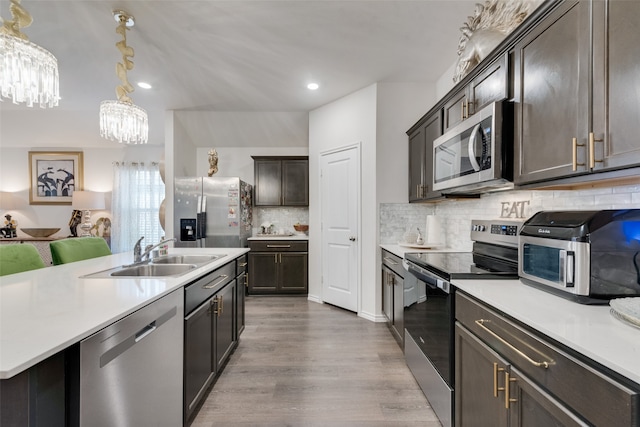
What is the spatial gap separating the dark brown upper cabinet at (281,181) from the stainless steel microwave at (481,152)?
2.93m

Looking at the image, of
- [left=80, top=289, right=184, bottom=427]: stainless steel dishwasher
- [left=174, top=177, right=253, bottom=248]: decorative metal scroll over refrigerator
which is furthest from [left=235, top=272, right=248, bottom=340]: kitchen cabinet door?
[left=174, top=177, right=253, bottom=248]: decorative metal scroll over refrigerator

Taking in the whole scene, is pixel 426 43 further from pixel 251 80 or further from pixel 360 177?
pixel 251 80

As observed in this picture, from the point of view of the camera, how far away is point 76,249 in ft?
6.93

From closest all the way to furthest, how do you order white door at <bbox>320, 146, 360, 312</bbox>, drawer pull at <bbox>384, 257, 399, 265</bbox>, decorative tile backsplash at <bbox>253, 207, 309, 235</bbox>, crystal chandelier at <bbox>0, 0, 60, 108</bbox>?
crystal chandelier at <bbox>0, 0, 60, 108</bbox> < drawer pull at <bbox>384, 257, 399, 265</bbox> < white door at <bbox>320, 146, 360, 312</bbox> < decorative tile backsplash at <bbox>253, 207, 309, 235</bbox>

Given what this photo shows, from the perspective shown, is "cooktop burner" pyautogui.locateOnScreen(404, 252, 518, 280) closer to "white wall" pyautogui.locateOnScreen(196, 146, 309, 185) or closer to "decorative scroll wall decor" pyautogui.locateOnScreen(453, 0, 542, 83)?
"decorative scroll wall decor" pyautogui.locateOnScreen(453, 0, 542, 83)

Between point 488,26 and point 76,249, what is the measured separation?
333cm

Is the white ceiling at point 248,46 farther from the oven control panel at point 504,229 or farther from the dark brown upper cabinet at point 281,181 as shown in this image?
the oven control panel at point 504,229

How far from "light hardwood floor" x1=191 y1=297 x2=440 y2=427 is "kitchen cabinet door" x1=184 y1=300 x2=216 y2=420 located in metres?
0.20

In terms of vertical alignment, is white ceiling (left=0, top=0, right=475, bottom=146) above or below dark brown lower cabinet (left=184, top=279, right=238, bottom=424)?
above

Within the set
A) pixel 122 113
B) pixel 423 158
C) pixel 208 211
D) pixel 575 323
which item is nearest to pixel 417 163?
pixel 423 158

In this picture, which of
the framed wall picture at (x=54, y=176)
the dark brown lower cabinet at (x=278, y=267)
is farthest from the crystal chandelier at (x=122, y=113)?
the framed wall picture at (x=54, y=176)

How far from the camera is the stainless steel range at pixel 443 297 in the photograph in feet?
5.12

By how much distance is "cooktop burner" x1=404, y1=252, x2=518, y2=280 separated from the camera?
1.53 metres

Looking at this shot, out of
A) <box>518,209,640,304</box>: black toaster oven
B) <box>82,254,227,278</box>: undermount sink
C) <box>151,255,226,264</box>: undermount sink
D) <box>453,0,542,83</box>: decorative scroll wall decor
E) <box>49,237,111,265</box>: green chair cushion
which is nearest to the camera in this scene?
<box>518,209,640,304</box>: black toaster oven
